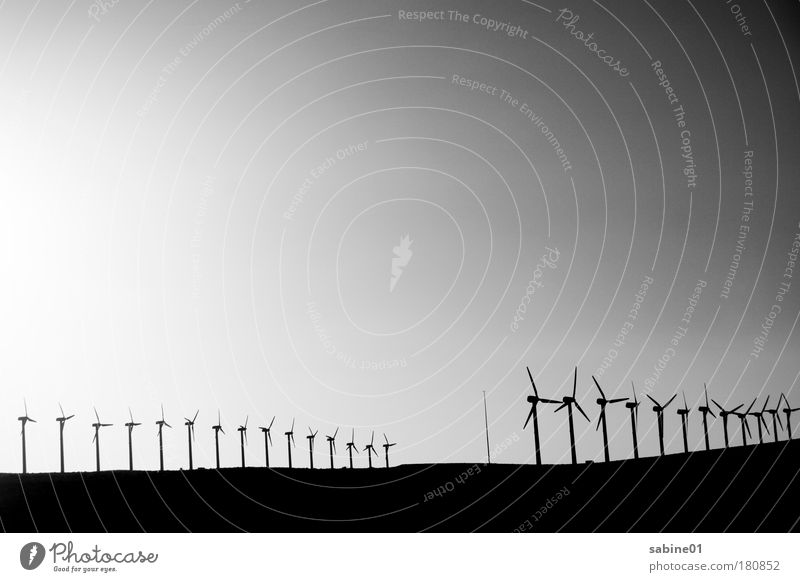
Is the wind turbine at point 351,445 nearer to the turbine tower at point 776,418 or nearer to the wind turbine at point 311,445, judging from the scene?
the wind turbine at point 311,445

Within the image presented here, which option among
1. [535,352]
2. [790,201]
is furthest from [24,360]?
[790,201]

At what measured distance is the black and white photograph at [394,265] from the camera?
6.76 meters

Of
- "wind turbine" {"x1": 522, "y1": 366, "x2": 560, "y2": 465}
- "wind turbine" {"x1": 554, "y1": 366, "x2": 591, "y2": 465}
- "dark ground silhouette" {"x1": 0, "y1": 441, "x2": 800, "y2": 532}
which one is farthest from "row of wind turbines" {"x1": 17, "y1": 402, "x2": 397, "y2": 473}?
"wind turbine" {"x1": 554, "y1": 366, "x2": 591, "y2": 465}

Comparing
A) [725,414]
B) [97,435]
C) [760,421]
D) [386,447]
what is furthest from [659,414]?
[97,435]

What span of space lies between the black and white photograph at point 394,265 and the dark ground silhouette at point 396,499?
0.03 m

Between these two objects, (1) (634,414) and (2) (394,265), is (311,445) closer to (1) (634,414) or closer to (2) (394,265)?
(2) (394,265)

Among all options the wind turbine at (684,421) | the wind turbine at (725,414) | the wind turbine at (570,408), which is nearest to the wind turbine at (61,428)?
the wind turbine at (570,408)

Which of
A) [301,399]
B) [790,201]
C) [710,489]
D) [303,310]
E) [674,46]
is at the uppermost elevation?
[674,46]

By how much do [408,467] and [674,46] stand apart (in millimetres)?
4239

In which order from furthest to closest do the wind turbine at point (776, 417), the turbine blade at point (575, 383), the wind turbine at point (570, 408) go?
1. the wind turbine at point (776, 417)
2. the turbine blade at point (575, 383)
3. the wind turbine at point (570, 408)

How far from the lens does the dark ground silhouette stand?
666cm

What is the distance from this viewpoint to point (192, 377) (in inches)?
270
